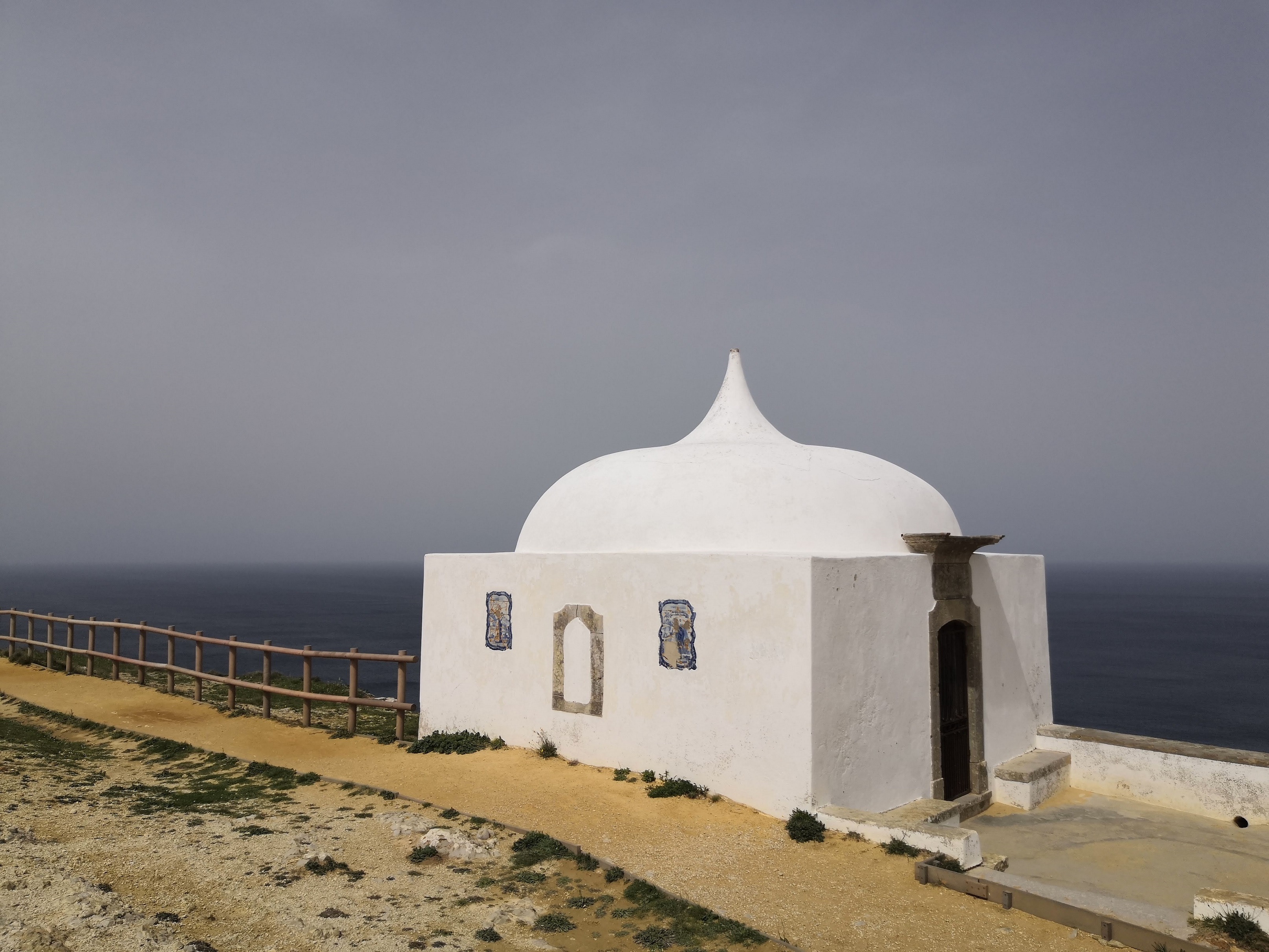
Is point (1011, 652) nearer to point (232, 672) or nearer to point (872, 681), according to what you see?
point (872, 681)

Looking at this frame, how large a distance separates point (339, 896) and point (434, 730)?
19.6 ft

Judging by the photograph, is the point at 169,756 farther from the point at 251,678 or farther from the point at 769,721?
the point at 251,678

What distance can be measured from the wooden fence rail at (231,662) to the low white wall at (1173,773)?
9.74 m

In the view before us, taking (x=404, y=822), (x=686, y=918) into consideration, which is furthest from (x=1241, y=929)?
(x=404, y=822)

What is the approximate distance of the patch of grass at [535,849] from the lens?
24.0 feet

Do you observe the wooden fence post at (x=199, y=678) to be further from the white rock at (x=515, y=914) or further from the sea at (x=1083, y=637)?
the white rock at (x=515, y=914)

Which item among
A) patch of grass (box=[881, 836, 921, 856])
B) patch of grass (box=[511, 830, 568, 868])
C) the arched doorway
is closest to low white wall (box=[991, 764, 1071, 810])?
the arched doorway

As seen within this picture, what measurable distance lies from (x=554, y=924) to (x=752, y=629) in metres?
3.75

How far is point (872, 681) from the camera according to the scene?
906cm

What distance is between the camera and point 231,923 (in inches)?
229

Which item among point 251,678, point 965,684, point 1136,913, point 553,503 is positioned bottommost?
point 251,678

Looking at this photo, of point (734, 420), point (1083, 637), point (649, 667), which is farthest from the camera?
point (1083, 637)

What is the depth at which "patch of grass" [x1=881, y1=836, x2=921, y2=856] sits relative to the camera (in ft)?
24.3

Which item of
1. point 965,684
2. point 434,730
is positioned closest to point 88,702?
point 434,730
